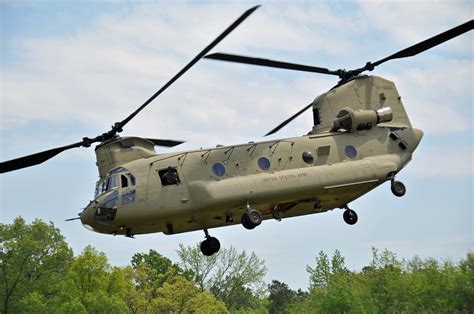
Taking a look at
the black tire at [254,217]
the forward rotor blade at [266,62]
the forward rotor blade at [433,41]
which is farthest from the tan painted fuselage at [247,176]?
the forward rotor blade at [433,41]

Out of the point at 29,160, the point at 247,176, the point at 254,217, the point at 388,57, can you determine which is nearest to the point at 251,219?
the point at 254,217

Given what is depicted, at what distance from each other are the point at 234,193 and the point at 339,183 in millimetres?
4100

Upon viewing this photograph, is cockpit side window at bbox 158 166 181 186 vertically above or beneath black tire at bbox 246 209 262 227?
above

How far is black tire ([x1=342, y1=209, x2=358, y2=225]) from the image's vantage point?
3059cm

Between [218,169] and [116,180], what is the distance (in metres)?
3.52

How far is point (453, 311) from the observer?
204ft

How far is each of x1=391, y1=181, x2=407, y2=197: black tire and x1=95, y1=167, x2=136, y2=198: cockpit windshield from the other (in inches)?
397

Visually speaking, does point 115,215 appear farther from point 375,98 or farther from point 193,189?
point 375,98

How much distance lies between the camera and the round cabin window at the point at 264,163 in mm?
28516

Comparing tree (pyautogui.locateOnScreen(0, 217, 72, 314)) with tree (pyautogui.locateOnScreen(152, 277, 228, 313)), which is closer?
tree (pyautogui.locateOnScreen(0, 217, 72, 314))

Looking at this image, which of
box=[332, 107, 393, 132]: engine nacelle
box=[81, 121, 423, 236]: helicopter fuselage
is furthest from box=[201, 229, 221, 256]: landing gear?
box=[332, 107, 393, 132]: engine nacelle

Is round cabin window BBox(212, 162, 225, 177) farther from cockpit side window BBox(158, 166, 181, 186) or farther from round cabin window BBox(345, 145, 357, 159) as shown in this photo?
round cabin window BBox(345, 145, 357, 159)

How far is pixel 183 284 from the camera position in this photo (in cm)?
8112

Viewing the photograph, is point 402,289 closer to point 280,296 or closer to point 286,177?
point 286,177
